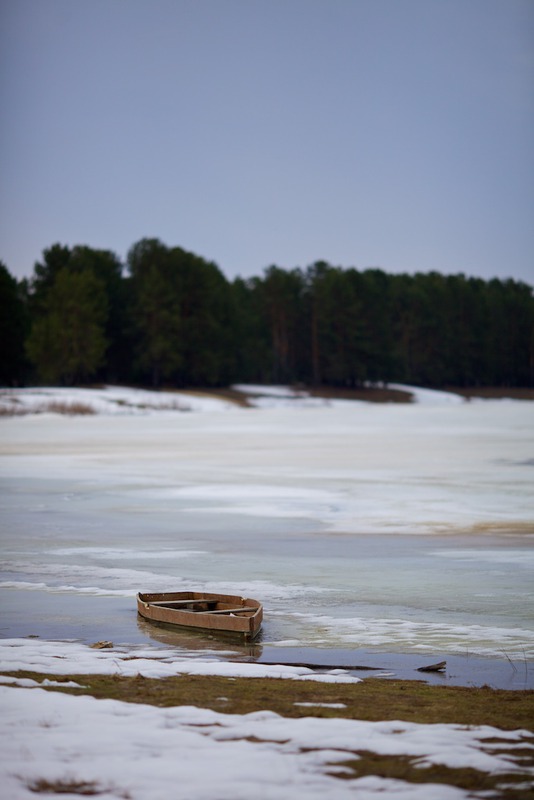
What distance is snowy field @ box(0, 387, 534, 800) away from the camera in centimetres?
612

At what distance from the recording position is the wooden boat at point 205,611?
10.1 m

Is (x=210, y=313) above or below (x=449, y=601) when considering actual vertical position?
above

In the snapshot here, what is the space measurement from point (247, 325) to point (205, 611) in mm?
111968

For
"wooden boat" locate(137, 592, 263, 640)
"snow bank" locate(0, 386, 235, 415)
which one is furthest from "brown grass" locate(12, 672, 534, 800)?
"snow bank" locate(0, 386, 235, 415)

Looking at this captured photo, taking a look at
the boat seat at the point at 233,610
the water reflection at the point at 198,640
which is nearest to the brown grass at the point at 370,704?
the water reflection at the point at 198,640

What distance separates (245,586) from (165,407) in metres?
69.5

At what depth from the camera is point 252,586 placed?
12.6 metres

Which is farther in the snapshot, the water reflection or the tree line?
the tree line

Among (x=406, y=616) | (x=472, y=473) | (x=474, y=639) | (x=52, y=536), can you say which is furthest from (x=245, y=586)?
(x=472, y=473)

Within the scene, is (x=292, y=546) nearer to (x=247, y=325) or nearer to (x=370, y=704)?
(x=370, y=704)

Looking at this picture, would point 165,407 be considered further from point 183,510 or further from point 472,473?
point 183,510

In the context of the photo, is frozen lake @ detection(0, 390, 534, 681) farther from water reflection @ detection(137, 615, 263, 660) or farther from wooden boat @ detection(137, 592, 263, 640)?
wooden boat @ detection(137, 592, 263, 640)

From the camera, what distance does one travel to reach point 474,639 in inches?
393

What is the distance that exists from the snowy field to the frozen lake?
0.05 metres
